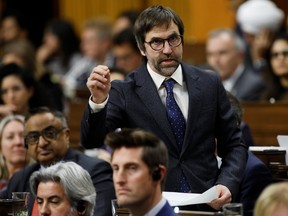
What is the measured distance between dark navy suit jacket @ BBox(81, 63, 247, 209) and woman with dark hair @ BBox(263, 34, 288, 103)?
2851mm

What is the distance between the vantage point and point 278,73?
796cm

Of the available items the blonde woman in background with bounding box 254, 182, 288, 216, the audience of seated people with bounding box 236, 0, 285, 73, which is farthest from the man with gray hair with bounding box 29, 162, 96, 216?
the audience of seated people with bounding box 236, 0, 285, 73

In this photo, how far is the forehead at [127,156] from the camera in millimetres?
4008

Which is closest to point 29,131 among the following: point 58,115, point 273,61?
point 58,115

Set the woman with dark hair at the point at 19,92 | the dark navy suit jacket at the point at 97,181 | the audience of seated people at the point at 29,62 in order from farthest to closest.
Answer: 1. the audience of seated people at the point at 29,62
2. the woman with dark hair at the point at 19,92
3. the dark navy suit jacket at the point at 97,181

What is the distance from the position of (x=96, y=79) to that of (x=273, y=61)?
3.65 meters

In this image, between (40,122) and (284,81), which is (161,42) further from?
(284,81)

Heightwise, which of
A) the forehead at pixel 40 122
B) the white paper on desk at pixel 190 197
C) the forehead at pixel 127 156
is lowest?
the white paper on desk at pixel 190 197

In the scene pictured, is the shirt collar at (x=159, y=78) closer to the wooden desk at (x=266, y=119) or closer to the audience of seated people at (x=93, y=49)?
the wooden desk at (x=266, y=119)

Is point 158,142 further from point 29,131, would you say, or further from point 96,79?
point 29,131

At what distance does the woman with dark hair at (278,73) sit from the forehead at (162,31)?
308 centimetres

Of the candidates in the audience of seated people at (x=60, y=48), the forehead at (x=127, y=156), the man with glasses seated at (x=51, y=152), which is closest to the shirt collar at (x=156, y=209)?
the forehead at (x=127, y=156)

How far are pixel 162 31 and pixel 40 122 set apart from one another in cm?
132

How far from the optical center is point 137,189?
3967 mm
